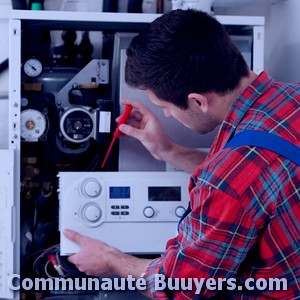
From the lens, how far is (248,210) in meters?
0.92

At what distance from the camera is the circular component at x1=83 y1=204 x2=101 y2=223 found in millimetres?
1325

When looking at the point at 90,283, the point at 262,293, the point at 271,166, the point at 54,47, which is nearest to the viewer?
the point at 271,166

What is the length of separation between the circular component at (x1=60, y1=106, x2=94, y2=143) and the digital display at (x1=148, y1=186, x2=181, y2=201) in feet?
0.81

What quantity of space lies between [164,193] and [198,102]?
1.22ft

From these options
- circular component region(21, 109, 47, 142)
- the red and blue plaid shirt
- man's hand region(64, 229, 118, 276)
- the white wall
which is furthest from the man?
the white wall

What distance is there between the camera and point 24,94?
151 cm

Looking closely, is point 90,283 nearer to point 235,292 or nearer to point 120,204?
point 120,204

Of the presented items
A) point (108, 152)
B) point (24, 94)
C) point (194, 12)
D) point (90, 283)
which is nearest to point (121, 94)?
point (108, 152)

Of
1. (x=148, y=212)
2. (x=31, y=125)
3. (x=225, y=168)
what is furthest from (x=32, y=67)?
(x=225, y=168)

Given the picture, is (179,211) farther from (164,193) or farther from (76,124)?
(76,124)

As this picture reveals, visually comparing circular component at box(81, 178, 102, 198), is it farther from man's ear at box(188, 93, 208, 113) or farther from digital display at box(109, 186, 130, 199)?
man's ear at box(188, 93, 208, 113)

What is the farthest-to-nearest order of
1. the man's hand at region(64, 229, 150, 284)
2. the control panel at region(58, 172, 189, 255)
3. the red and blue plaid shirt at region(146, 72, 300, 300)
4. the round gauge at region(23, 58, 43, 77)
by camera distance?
the round gauge at region(23, 58, 43, 77) < the control panel at region(58, 172, 189, 255) < the man's hand at region(64, 229, 150, 284) < the red and blue plaid shirt at region(146, 72, 300, 300)

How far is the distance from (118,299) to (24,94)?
2.19ft

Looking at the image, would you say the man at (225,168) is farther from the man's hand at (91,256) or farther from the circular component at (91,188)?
the circular component at (91,188)
